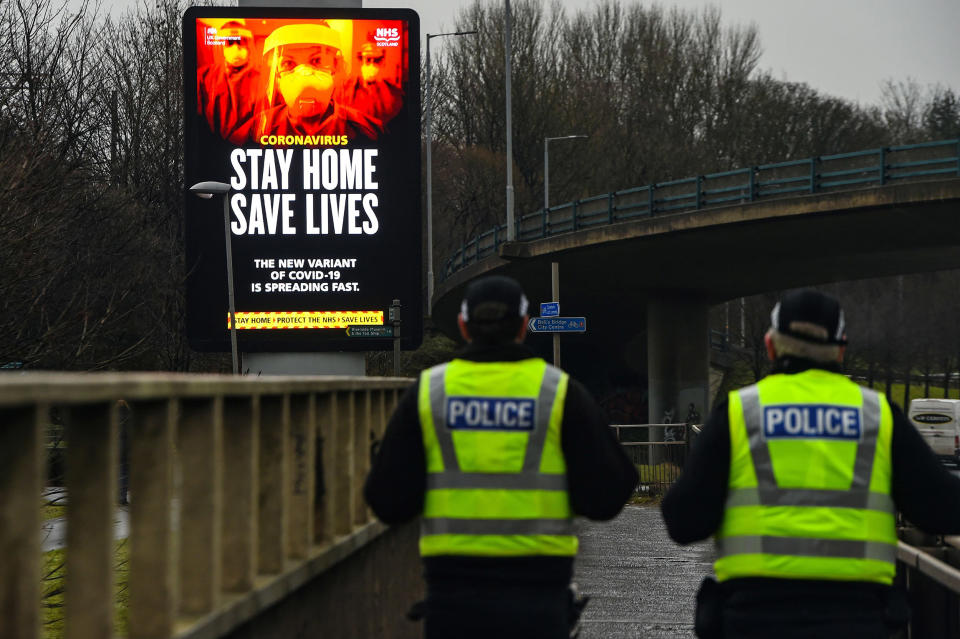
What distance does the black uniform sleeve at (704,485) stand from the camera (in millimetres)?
4238

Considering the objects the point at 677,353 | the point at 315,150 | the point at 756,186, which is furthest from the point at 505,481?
the point at 677,353

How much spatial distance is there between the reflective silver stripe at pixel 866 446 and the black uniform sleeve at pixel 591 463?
26.1 inches

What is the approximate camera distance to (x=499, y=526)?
14.9 ft

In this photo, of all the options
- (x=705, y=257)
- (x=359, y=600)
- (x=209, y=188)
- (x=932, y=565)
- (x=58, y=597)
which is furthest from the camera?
(x=705, y=257)

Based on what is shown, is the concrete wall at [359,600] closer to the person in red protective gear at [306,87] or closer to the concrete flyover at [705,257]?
the person in red protective gear at [306,87]

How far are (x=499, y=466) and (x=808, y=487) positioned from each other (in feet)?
2.96

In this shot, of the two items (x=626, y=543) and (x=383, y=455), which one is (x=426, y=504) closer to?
(x=383, y=455)

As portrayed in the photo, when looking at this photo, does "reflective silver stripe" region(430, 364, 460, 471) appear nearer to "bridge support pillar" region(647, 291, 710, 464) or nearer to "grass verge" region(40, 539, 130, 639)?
"grass verge" region(40, 539, 130, 639)

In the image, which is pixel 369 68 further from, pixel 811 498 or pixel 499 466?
pixel 811 498

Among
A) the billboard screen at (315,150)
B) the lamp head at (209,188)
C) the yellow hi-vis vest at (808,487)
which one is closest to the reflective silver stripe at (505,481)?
the yellow hi-vis vest at (808,487)

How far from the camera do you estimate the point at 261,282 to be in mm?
28922

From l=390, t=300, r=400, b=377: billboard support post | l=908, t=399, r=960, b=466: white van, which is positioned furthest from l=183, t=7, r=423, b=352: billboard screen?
l=908, t=399, r=960, b=466: white van

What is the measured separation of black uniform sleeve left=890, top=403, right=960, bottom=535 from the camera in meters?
4.24

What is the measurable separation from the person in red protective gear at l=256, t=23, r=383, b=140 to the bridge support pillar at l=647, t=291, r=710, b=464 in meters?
20.2
